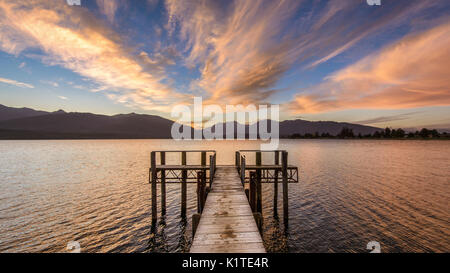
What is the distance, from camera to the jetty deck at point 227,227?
5.33 metres

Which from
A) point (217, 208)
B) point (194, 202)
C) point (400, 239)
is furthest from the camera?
point (194, 202)

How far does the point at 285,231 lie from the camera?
497 inches

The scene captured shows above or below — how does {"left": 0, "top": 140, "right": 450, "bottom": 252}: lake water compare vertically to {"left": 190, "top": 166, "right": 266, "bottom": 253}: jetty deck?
below

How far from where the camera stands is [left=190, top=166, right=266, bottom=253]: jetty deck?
17.5ft

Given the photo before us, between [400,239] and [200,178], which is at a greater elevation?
[200,178]

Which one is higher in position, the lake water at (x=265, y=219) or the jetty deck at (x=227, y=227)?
the jetty deck at (x=227, y=227)

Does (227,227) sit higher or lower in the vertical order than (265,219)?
higher

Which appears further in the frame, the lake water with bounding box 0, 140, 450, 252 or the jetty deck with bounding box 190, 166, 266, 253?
the lake water with bounding box 0, 140, 450, 252

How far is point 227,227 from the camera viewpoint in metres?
6.47

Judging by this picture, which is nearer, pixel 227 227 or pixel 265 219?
pixel 227 227

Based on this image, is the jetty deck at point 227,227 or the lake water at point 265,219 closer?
the jetty deck at point 227,227
